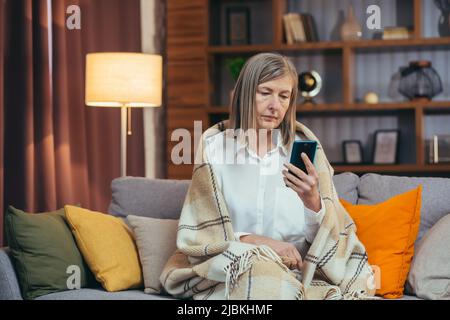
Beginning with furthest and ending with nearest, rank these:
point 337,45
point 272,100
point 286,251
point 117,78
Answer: point 337,45 < point 117,78 < point 272,100 < point 286,251

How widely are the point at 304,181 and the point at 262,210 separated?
0.77 ft

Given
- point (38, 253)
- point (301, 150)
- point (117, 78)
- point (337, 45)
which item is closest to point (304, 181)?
point (301, 150)

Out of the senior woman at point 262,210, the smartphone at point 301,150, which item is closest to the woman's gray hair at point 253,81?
the senior woman at point 262,210

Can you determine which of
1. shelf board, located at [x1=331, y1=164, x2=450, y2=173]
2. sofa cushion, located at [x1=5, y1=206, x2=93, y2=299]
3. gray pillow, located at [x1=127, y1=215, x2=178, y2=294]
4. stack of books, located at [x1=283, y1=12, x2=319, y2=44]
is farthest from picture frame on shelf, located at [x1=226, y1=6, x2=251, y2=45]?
sofa cushion, located at [x1=5, y1=206, x2=93, y2=299]

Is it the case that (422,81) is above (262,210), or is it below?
above

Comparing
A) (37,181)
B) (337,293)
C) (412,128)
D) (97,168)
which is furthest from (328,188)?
(412,128)

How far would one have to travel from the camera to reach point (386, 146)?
4715 mm

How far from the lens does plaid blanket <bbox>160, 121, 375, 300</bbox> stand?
210cm

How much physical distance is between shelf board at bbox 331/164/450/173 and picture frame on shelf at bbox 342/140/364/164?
12 centimetres

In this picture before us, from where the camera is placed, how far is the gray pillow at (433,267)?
2346 mm

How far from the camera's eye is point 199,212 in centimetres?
235

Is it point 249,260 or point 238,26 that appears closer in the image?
point 249,260

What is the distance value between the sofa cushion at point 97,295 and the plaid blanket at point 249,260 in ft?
0.32

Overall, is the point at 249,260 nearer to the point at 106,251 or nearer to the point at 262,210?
the point at 262,210
